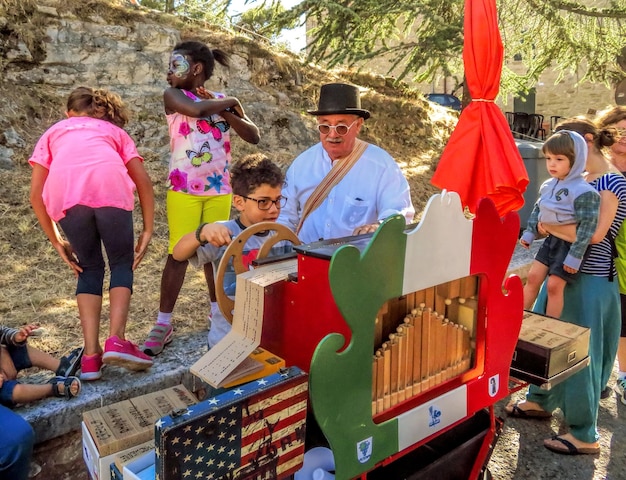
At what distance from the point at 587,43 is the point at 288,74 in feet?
15.1

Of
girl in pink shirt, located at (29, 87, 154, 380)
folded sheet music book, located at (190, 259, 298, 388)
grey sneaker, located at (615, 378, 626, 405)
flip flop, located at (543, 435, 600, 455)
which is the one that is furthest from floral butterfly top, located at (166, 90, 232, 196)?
grey sneaker, located at (615, 378, 626, 405)

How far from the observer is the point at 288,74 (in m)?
8.95

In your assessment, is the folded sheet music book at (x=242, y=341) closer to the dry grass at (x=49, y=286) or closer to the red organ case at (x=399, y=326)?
the red organ case at (x=399, y=326)

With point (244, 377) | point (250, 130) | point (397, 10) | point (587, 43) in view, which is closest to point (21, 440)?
point (244, 377)

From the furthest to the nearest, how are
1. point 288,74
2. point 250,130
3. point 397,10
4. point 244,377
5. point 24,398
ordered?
1. point 288,74
2. point 397,10
3. point 250,130
4. point 24,398
5. point 244,377

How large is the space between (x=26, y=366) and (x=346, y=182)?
66.6 inches

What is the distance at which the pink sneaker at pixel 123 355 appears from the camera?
237 cm

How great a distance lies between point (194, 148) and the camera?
10.3ft

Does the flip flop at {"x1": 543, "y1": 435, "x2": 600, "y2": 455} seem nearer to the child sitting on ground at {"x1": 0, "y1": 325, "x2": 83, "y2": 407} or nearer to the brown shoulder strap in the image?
the brown shoulder strap

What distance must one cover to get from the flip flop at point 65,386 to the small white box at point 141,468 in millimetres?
951

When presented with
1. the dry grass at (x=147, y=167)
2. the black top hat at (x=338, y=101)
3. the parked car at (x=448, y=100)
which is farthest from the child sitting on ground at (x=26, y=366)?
the parked car at (x=448, y=100)

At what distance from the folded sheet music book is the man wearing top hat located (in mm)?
860

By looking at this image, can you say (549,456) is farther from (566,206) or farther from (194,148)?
(194,148)

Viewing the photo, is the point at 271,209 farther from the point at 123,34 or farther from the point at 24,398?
the point at 123,34
